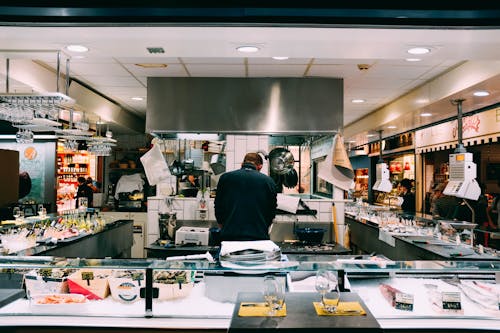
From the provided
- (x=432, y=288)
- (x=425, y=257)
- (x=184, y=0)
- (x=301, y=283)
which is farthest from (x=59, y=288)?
(x=425, y=257)

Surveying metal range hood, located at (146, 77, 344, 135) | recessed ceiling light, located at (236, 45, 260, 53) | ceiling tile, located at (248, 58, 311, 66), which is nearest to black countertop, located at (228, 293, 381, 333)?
recessed ceiling light, located at (236, 45, 260, 53)

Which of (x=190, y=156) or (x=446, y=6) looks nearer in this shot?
(x=446, y=6)

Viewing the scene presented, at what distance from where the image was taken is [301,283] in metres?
2.70

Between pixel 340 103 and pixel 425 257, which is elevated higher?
pixel 340 103

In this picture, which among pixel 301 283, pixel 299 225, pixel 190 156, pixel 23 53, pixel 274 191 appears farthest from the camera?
pixel 190 156

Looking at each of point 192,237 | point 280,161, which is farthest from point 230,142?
point 192,237

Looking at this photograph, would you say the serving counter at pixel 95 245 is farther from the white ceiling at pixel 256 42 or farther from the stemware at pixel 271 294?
the stemware at pixel 271 294

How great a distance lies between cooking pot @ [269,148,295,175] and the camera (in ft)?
21.4

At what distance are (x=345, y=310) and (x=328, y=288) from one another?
8.2 inches

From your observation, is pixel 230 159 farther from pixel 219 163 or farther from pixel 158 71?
pixel 158 71

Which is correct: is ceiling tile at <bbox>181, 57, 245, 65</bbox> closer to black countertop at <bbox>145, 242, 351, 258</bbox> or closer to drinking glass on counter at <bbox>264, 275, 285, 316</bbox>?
black countertop at <bbox>145, 242, 351, 258</bbox>

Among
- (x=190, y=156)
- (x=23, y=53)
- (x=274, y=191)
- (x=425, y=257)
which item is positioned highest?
(x=23, y=53)

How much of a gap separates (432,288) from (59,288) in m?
2.23

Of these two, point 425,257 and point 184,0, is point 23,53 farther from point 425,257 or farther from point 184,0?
point 425,257
